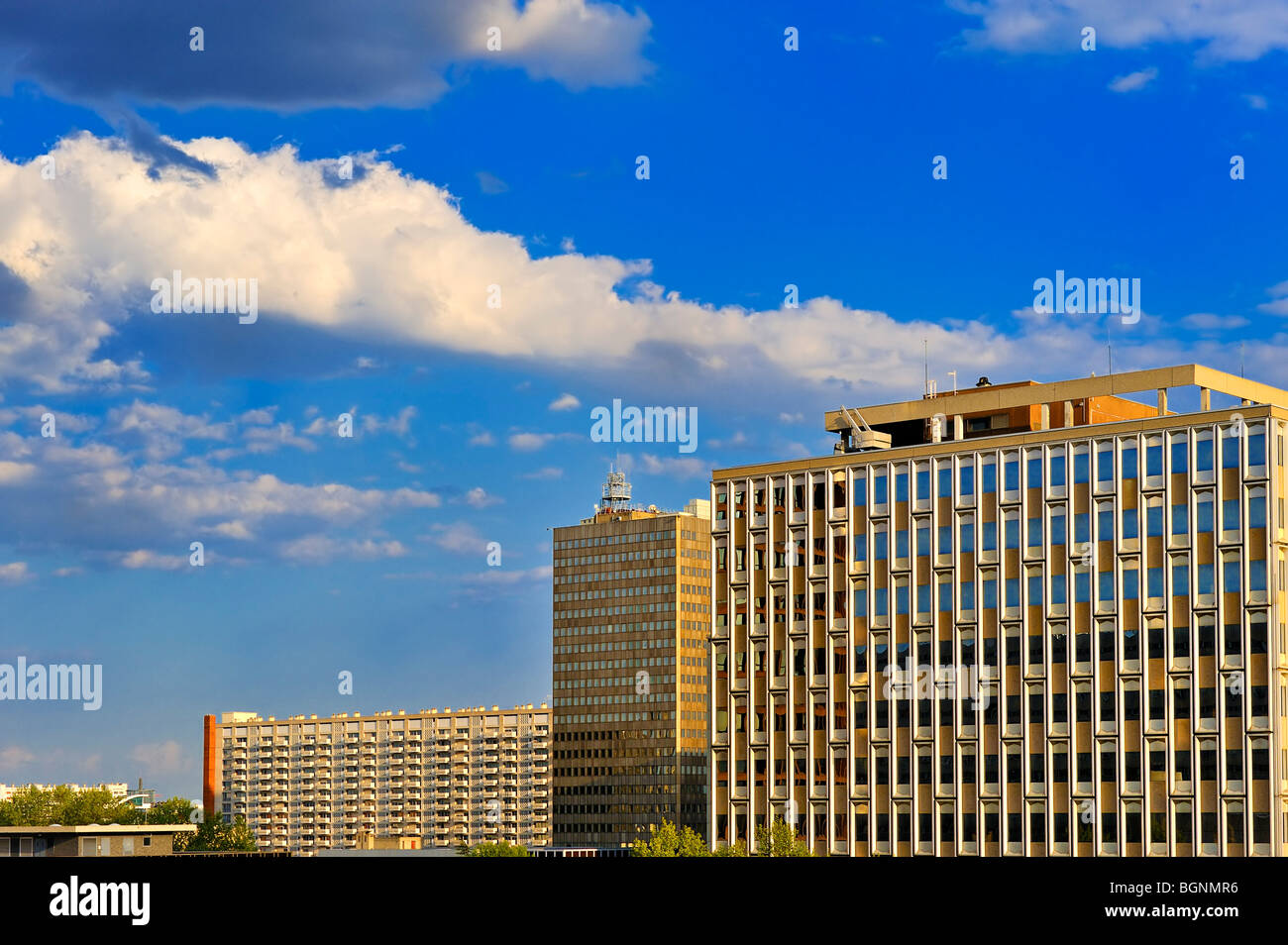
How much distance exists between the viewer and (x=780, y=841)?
454 ft

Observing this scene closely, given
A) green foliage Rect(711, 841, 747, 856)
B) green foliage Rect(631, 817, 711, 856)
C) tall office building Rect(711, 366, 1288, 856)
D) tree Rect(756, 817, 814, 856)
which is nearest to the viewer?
tall office building Rect(711, 366, 1288, 856)

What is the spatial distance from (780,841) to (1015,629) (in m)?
25.0

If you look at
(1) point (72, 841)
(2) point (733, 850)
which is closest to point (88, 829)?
(1) point (72, 841)

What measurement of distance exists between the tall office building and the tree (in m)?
1.79

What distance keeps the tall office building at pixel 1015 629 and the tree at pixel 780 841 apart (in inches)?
70.4

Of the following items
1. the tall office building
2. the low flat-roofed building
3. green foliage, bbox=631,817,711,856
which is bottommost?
green foliage, bbox=631,817,711,856

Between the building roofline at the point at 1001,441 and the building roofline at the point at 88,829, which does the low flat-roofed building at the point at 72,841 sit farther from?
the building roofline at the point at 1001,441

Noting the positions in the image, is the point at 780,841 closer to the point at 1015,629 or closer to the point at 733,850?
the point at 733,850

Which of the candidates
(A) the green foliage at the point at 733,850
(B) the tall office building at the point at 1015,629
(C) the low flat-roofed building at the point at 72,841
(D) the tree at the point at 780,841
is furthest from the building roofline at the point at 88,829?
(B) the tall office building at the point at 1015,629

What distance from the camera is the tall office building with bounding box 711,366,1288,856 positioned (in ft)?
411

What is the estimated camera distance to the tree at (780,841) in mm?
137375

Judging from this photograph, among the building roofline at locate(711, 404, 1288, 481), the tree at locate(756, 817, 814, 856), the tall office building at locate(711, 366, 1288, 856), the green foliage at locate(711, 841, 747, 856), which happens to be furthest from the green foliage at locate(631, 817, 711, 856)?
the building roofline at locate(711, 404, 1288, 481)

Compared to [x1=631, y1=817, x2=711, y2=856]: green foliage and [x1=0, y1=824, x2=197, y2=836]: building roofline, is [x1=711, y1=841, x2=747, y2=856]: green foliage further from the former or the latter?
[x1=0, y1=824, x2=197, y2=836]: building roofline
